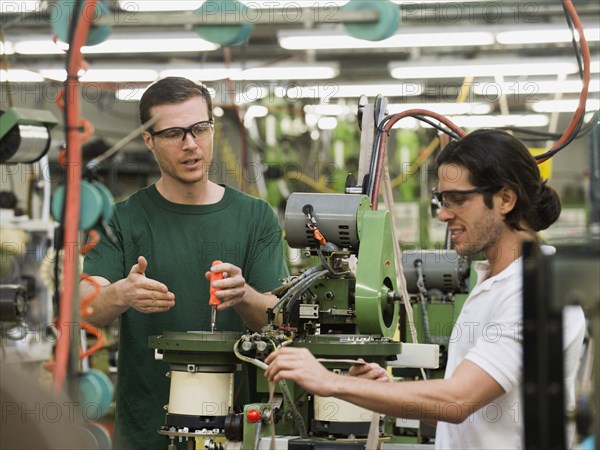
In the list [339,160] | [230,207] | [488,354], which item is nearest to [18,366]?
[488,354]

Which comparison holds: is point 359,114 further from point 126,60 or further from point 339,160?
point 126,60

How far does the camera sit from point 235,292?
2109 mm

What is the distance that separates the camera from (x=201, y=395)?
6.46 feet

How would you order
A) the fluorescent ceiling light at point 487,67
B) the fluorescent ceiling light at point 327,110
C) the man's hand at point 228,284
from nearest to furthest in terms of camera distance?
the man's hand at point 228,284, the fluorescent ceiling light at point 487,67, the fluorescent ceiling light at point 327,110

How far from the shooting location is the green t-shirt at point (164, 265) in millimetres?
2473

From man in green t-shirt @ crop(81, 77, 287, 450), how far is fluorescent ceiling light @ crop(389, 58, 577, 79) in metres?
5.73

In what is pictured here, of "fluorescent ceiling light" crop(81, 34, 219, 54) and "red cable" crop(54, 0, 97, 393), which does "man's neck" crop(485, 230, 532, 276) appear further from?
"fluorescent ceiling light" crop(81, 34, 219, 54)

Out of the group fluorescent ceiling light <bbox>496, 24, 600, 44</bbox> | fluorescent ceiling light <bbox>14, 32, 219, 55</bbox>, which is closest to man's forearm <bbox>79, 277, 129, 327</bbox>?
fluorescent ceiling light <bbox>14, 32, 219, 55</bbox>

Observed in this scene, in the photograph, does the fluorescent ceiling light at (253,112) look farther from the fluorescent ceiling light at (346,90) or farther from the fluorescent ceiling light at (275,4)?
the fluorescent ceiling light at (275,4)

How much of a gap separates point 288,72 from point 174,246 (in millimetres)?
6357

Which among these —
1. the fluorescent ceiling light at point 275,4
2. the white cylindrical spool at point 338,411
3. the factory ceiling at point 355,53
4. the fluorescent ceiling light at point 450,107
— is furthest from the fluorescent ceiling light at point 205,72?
the white cylindrical spool at point 338,411

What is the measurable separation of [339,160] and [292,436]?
701 centimetres

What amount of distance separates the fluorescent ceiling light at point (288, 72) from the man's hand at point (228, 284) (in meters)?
6.52

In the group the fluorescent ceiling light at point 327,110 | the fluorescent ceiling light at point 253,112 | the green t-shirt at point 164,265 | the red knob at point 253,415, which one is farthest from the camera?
the fluorescent ceiling light at point 327,110
